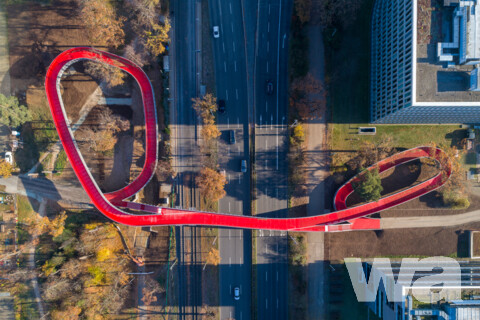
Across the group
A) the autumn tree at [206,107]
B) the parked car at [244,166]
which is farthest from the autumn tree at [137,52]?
the parked car at [244,166]

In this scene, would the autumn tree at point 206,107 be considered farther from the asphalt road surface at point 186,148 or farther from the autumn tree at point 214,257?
the autumn tree at point 214,257

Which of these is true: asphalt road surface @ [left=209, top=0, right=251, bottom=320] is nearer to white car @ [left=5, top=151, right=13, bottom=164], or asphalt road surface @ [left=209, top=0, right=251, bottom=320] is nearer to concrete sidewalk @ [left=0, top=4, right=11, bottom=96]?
concrete sidewalk @ [left=0, top=4, right=11, bottom=96]

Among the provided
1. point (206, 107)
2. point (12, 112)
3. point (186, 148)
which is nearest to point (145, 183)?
point (186, 148)

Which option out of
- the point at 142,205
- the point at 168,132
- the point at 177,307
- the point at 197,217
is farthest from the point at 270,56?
the point at 177,307

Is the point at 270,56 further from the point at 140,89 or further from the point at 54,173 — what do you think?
the point at 54,173

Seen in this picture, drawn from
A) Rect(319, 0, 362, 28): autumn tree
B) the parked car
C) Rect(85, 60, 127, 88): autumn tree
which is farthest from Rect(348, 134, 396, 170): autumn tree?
Rect(85, 60, 127, 88): autumn tree

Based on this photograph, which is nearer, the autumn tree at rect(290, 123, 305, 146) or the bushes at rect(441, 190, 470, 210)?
the autumn tree at rect(290, 123, 305, 146)

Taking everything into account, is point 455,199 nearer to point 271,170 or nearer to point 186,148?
point 271,170
